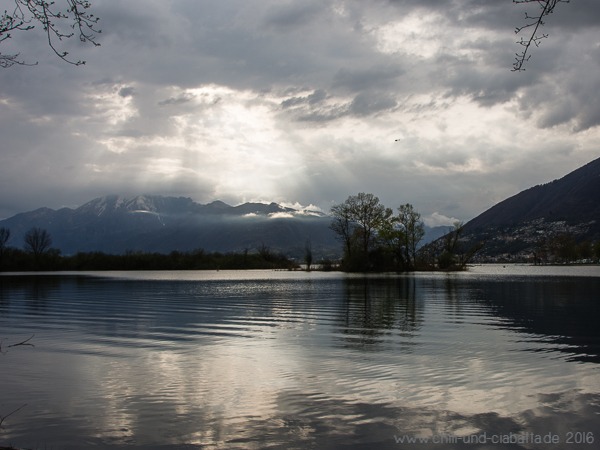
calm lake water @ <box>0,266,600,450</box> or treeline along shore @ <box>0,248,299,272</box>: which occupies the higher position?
treeline along shore @ <box>0,248,299,272</box>

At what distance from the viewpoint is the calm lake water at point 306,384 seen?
425 inches

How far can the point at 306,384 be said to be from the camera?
15000 millimetres

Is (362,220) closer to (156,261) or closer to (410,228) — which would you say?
(410,228)

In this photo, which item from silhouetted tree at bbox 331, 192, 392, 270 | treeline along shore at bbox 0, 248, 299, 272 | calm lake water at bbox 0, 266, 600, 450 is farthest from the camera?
treeline along shore at bbox 0, 248, 299, 272

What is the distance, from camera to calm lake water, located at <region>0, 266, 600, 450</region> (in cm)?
1079

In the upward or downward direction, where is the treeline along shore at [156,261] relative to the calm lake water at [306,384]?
upward

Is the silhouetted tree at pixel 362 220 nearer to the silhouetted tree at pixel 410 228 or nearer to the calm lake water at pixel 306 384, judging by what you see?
the silhouetted tree at pixel 410 228

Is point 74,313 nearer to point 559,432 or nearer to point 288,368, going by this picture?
point 288,368

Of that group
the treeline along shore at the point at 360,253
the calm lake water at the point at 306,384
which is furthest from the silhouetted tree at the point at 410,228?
the calm lake water at the point at 306,384

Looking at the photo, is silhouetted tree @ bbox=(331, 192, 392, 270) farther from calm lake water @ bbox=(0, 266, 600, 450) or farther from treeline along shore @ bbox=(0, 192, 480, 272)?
calm lake water @ bbox=(0, 266, 600, 450)

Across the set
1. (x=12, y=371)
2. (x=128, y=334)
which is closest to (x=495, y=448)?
(x=12, y=371)

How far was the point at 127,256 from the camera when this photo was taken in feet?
590

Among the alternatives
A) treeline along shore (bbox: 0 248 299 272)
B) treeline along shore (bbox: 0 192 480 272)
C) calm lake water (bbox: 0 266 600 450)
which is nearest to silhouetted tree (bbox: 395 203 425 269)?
treeline along shore (bbox: 0 192 480 272)

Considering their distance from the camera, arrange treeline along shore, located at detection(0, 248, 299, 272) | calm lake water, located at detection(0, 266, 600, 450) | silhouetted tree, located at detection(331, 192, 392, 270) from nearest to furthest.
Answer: calm lake water, located at detection(0, 266, 600, 450)
silhouetted tree, located at detection(331, 192, 392, 270)
treeline along shore, located at detection(0, 248, 299, 272)
